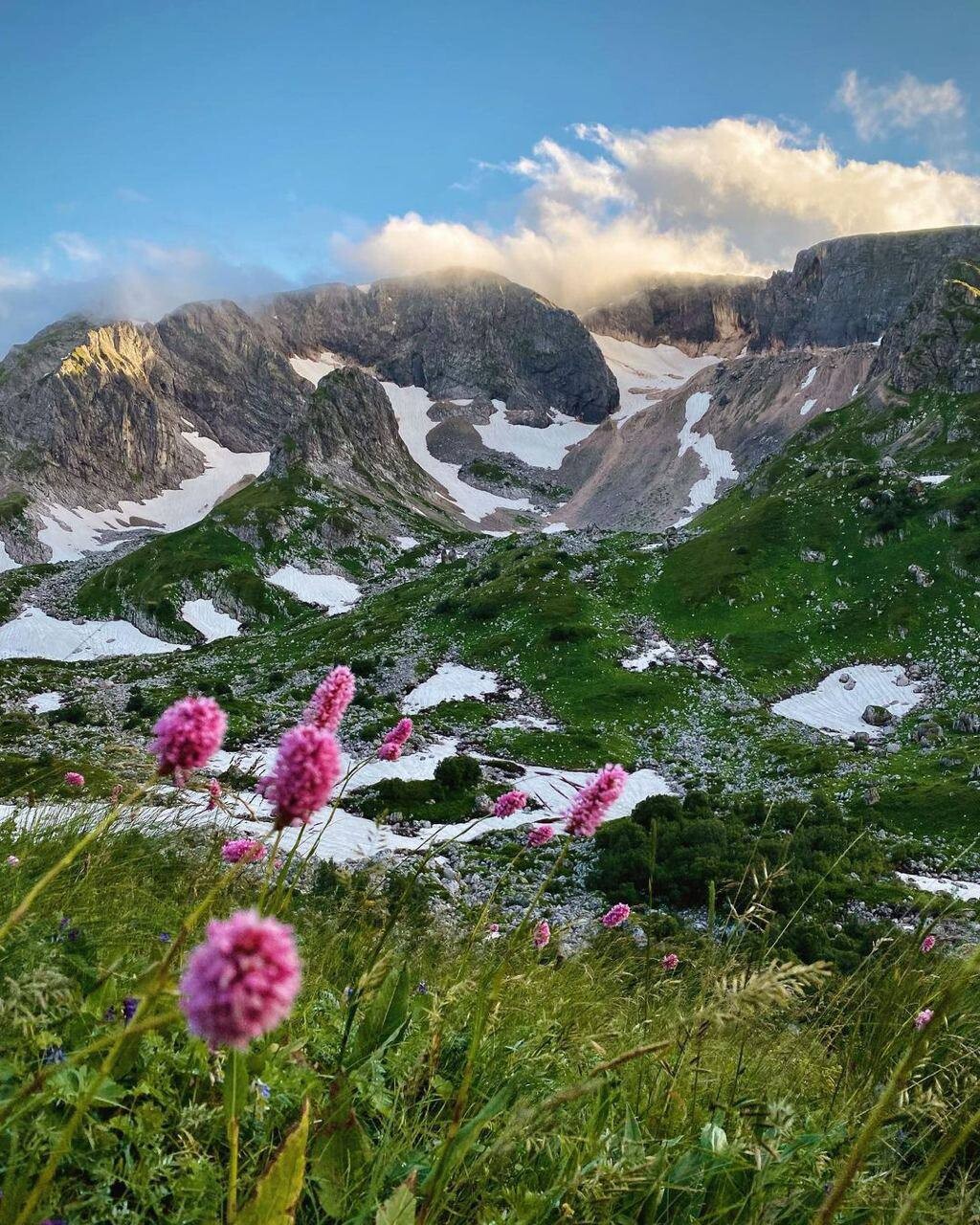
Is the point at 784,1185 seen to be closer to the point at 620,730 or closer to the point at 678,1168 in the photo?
the point at 678,1168

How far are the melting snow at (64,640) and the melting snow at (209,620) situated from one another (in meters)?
4.92

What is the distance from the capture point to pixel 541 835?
3816mm

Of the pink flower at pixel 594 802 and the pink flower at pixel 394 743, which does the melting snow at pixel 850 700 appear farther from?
the pink flower at pixel 594 802

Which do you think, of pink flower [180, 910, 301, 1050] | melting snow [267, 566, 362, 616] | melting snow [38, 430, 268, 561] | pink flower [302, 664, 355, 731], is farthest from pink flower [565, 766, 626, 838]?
melting snow [38, 430, 268, 561]

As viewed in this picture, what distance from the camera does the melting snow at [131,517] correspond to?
141125 mm

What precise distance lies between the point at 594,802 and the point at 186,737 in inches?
67.3

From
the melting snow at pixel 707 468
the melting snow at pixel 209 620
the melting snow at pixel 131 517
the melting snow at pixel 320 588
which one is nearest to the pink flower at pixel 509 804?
the melting snow at pixel 209 620

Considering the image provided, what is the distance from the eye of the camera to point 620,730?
48031 mm

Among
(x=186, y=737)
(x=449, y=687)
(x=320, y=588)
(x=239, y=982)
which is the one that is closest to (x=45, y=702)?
(x=449, y=687)

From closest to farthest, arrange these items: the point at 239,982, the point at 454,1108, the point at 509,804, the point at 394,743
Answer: the point at 239,982
the point at 454,1108
the point at 394,743
the point at 509,804

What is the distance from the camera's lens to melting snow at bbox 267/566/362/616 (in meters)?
107

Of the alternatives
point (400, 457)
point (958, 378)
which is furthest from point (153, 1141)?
point (400, 457)

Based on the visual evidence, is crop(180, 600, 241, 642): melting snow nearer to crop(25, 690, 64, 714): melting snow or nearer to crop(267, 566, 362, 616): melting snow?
crop(267, 566, 362, 616): melting snow

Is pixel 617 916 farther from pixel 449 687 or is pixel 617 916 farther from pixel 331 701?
pixel 449 687
